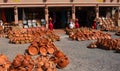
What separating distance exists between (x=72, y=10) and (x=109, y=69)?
20.1m

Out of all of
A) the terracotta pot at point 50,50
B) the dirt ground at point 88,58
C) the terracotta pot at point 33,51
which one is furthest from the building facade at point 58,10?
the terracotta pot at point 50,50

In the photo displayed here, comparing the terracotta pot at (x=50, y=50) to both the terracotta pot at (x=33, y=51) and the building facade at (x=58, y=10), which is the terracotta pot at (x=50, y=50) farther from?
the building facade at (x=58, y=10)

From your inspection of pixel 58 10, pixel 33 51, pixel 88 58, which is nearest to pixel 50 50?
pixel 33 51

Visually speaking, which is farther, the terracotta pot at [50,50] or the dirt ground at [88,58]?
the terracotta pot at [50,50]

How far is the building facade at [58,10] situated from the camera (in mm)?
30850

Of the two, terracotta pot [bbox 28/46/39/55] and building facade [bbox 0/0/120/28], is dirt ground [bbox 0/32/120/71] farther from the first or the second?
building facade [bbox 0/0/120/28]

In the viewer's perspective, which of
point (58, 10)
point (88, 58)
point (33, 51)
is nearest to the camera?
point (88, 58)

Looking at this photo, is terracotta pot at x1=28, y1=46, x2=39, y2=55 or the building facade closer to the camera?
terracotta pot at x1=28, y1=46, x2=39, y2=55

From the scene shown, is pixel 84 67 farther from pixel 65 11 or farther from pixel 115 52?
pixel 65 11

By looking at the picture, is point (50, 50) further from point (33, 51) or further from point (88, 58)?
point (88, 58)

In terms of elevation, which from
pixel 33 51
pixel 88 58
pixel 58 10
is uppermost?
pixel 33 51

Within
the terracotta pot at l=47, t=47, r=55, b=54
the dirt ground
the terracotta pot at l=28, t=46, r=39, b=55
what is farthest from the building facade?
the terracotta pot at l=47, t=47, r=55, b=54

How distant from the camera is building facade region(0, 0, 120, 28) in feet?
101

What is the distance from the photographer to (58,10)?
115 ft
